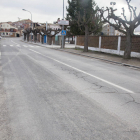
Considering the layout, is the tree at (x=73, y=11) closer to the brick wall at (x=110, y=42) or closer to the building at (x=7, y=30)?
the brick wall at (x=110, y=42)

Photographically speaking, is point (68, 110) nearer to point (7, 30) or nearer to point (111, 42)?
point (111, 42)

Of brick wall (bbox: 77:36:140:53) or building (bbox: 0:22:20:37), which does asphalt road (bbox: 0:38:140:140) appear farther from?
building (bbox: 0:22:20:37)

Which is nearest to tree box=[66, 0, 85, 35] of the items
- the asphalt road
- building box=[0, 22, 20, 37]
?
the asphalt road

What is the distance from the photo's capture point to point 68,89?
6539 mm

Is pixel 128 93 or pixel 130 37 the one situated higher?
pixel 130 37

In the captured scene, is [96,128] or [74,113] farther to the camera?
[74,113]

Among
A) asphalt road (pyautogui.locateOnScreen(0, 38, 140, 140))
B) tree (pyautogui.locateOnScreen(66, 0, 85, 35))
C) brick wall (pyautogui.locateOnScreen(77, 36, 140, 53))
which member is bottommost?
asphalt road (pyautogui.locateOnScreen(0, 38, 140, 140))

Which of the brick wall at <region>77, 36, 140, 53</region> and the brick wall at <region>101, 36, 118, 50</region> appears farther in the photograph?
the brick wall at <region>101, 36, 118, 50</region>

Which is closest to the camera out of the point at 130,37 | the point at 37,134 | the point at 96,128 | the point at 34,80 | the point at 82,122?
the point at 37,134

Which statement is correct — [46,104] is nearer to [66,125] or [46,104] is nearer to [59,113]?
[59,113]

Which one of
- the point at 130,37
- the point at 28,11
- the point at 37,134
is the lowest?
the point at 37,134

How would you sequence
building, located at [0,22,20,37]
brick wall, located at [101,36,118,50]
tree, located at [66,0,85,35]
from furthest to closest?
building, located at [0,22,20,37], tree, located at [66,0,85,35], brick wall, located at [101,36,118,50]

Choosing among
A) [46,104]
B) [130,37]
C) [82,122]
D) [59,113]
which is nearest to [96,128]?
[82,122]

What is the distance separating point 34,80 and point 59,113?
353 cm
